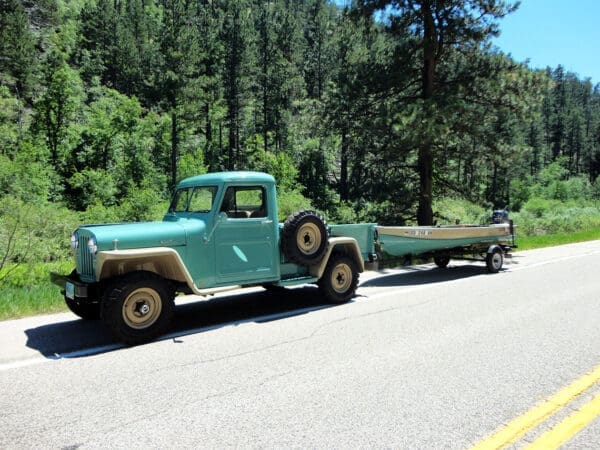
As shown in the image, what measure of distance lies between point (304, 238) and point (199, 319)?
208cm

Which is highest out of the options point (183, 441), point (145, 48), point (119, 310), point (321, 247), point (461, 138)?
point (145, 48)

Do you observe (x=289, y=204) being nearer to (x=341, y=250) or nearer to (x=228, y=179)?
(x=341, y=250)

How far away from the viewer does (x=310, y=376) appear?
4.63 meters

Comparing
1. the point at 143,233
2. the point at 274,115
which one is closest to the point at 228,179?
the point at 143,233

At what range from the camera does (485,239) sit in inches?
453

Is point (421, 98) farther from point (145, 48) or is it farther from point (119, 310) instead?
point (145, 48)

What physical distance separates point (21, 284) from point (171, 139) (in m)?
38.9

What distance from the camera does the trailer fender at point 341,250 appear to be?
7871 millimetres

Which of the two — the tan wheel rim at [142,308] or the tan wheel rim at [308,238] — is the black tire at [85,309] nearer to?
the tan wheel rim at [142,308]

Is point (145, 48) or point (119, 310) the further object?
point (145, 48)

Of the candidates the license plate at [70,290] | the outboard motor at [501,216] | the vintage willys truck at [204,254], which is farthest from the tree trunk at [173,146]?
the license plate at [70,290]

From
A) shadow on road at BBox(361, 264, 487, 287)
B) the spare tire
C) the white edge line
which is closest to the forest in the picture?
shadow on road at BBox(361, 264, 487, 287)

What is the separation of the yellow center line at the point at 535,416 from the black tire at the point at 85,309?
18.3 feet

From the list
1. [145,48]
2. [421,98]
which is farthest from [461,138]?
[145,48]
